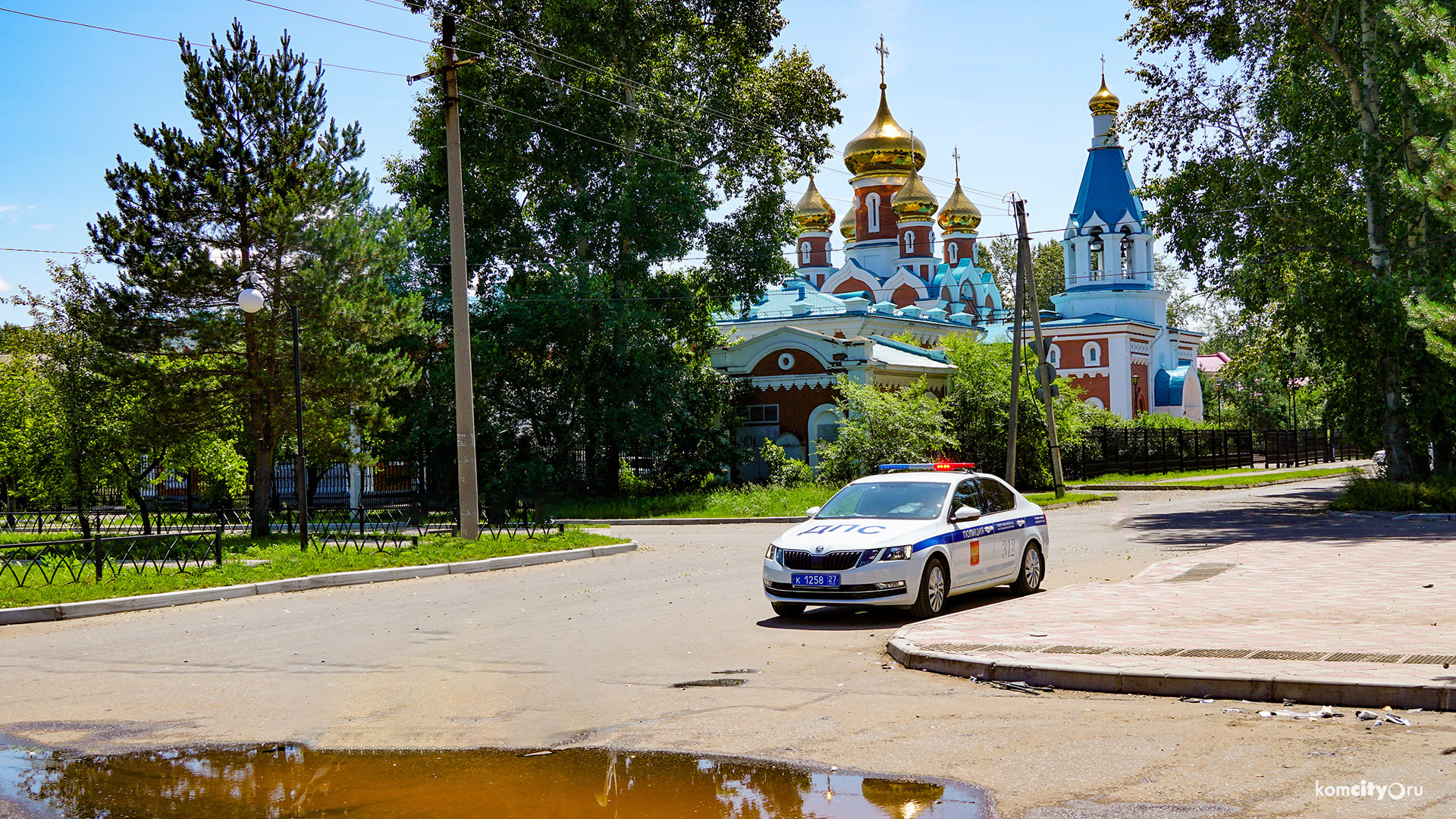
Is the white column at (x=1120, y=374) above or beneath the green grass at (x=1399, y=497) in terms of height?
above

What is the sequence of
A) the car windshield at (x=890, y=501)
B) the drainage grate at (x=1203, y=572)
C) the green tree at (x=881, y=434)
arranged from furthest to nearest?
the green tree at (x=881, y=434) → the drainage grate at (x=1203, y=572) → the car windshield at (x=890, y=501)

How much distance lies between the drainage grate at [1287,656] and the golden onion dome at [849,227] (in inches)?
2755

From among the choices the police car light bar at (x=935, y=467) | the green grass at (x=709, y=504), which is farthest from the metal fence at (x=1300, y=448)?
the police car light bar at (x=935, y=467)

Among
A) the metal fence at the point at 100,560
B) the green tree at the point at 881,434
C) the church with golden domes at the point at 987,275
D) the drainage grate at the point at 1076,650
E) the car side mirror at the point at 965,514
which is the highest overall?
the church with golden domes at the point at 987,275

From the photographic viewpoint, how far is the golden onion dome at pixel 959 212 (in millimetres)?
78125

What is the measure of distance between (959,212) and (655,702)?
73.8 meters

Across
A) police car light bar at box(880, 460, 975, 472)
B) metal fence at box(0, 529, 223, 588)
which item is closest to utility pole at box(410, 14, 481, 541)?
metal fence at box(0, 529, 223, 588)

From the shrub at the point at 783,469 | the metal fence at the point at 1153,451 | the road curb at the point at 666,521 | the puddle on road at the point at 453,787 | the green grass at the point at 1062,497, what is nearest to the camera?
the puddle on road at the point at 453,787

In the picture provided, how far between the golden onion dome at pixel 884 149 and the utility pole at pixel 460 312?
53708mm

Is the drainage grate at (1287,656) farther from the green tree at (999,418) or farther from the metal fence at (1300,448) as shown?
the metal fence at (1300,448)

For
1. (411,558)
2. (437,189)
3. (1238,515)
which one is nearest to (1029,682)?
(411,558)

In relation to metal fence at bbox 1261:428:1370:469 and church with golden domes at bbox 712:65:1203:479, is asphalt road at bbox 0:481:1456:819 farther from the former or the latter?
metal fence at bbox 1261:428:1370:469

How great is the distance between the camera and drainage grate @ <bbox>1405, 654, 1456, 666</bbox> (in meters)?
7.57

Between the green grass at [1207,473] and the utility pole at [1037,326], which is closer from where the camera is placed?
the utility pole at [1037,326]
